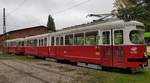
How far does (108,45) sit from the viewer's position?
17.0 m

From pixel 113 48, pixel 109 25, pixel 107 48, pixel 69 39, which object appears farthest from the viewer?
pixel 69 39

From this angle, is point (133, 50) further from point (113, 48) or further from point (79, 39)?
point (79, 39)

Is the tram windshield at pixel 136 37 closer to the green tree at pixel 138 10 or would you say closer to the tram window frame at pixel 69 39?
the tram window frame at pixel 69 39

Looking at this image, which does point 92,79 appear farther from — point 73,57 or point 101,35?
point 73,57

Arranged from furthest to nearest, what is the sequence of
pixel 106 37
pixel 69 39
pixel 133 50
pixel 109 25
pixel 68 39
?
pixel 68 39 → pixel 69 39 → pixel 106 37 → pixel 109 25 → pixel 133 50

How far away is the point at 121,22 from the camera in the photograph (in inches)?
640

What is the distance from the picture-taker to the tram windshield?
52.9 feet

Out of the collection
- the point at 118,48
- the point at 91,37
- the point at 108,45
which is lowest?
the point at 118,48

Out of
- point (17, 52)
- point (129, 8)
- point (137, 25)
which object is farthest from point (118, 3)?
point (137, 25)

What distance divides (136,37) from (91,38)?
343cm

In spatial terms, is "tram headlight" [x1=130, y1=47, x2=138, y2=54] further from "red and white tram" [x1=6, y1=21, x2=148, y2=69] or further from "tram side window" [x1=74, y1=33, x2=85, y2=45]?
"tram side window" [x1=74, y1=33, x2=85, y2=45]

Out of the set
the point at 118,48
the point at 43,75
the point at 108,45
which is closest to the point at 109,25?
the point at 108,45

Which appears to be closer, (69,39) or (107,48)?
(107,48)

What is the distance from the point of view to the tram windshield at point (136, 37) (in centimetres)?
1611
